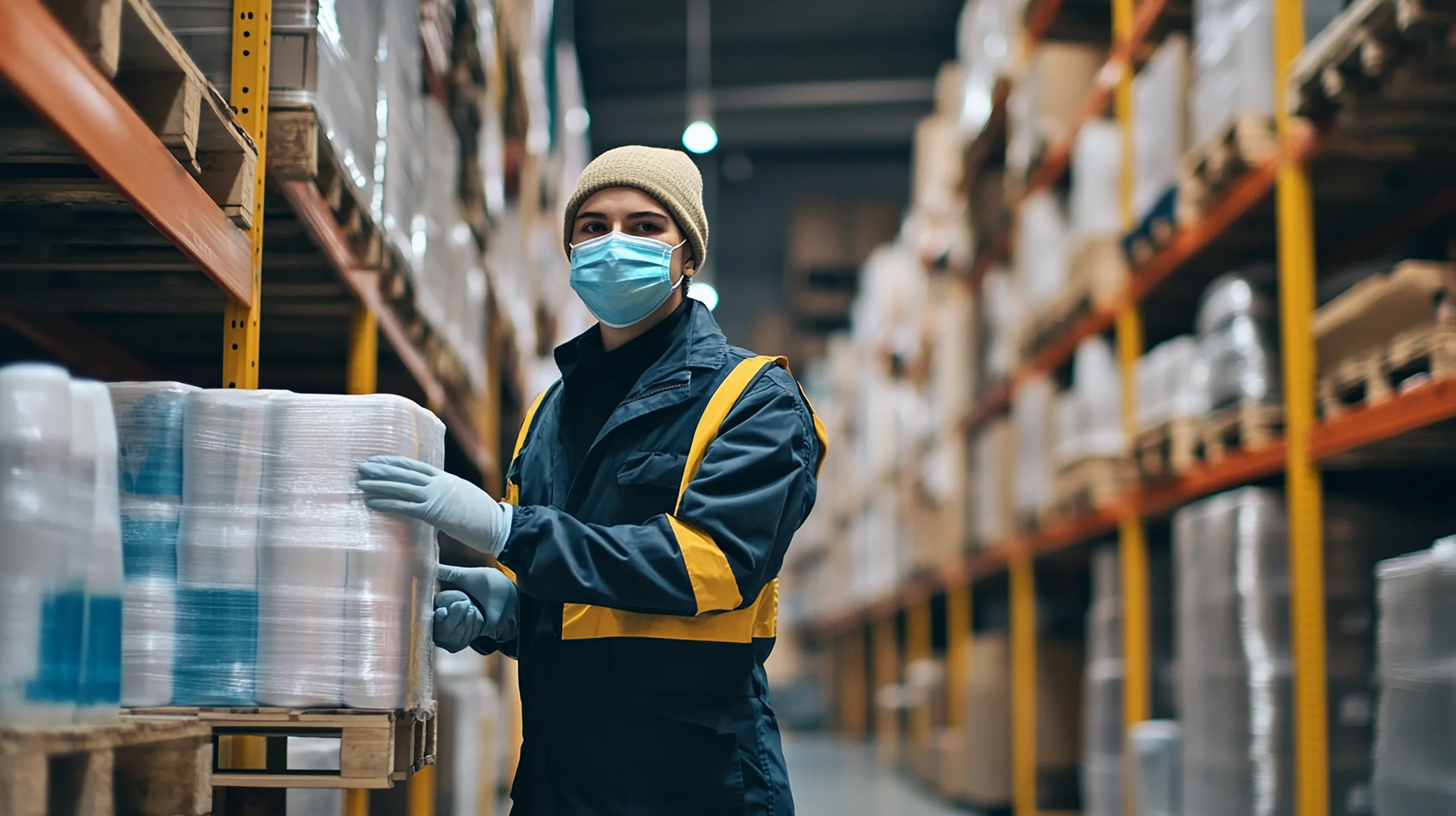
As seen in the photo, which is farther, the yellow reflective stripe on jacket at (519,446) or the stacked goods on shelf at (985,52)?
the stacked goods on shelf at (985,52)

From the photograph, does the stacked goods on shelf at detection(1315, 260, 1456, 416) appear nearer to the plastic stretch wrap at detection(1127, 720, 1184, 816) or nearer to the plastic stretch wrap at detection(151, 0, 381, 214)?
the plastic stretch wrap at detection(1127, 720, 1184, 816)

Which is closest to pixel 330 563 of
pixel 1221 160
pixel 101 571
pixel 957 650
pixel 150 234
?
pixel 101 571

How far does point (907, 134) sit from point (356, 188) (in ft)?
43.4

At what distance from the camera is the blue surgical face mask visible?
2.86 metres

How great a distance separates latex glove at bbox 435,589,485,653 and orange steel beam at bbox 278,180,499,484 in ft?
3.83

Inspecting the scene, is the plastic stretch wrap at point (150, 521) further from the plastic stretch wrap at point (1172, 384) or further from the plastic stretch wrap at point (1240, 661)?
the plastic stretch wrap at point (1172, 384)

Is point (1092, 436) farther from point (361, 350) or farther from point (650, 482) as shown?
point (650, 482)

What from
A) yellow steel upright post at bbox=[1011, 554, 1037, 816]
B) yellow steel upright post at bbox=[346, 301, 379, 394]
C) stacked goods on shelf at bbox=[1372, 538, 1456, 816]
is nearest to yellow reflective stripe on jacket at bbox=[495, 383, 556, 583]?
yellow steel upright post at bbox=[346, 301, 379, 394]

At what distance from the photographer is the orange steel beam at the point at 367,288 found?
12.0 feet

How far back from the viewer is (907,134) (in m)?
16.5

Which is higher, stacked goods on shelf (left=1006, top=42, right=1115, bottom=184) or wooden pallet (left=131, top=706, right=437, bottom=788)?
stacked goods on shelf (left=1006, top=42, right=1115, bottom=184)

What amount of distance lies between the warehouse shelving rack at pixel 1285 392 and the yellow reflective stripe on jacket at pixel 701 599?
222 cm

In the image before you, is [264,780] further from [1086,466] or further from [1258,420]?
[1086,466]

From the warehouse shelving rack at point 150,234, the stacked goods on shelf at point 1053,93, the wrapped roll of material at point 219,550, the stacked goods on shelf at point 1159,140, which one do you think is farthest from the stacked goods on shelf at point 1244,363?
the wrapped roll of material at point 219,550
